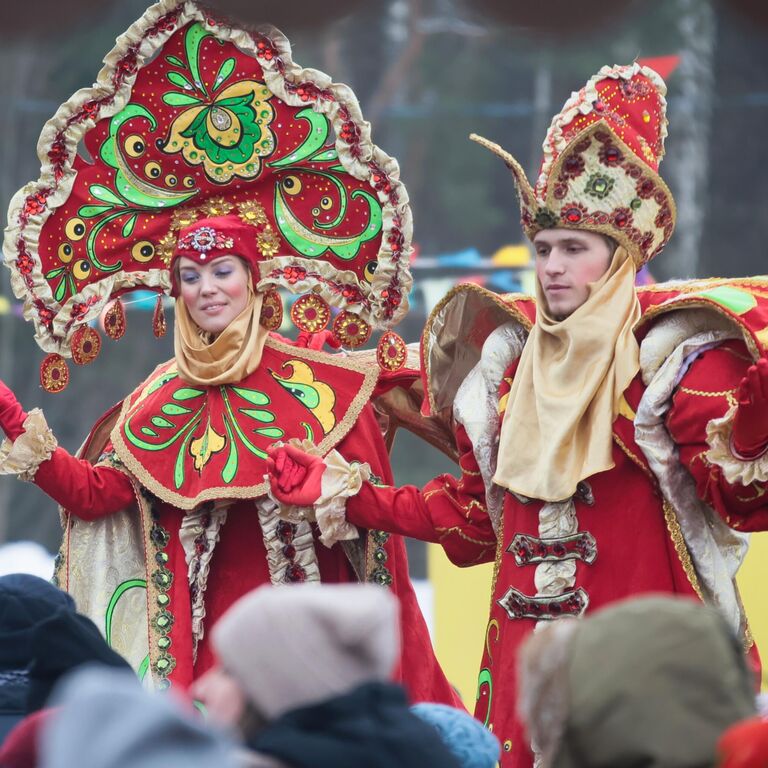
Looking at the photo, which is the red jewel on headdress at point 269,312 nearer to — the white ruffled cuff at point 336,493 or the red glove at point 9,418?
the white ruffled cuff at point 336,493

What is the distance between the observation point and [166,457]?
197 inches

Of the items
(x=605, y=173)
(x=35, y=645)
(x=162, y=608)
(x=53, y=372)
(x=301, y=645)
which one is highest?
(x=605, y=173)

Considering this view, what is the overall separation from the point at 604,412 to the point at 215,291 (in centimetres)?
131

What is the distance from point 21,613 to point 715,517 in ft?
6.12

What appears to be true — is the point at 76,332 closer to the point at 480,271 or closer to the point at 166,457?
the point at 166,457


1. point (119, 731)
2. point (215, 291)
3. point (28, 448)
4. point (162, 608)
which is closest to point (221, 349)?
point (215, 291)

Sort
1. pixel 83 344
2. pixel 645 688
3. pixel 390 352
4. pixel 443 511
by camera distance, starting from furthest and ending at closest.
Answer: pixel 83 344
pixel 390 352
pixel 443 511
pixel 645 688

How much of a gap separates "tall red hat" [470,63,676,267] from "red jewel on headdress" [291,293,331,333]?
81 centimetres

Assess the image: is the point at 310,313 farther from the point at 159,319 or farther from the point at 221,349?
the point at 159,319

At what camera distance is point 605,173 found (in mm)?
4301

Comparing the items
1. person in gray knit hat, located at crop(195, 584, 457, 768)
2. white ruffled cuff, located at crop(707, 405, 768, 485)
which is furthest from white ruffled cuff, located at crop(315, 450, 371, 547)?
person in gray knit hat, located at crop(195, 584, 457, 768)

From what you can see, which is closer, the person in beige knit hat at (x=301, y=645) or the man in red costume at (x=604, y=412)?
the person in beige knit hat at (x=301, y=645)

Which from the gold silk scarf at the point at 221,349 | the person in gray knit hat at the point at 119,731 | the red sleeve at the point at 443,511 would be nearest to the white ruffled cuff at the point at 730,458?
the red sleeve at the point at 443,511

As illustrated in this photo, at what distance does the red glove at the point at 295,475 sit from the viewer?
458cm
